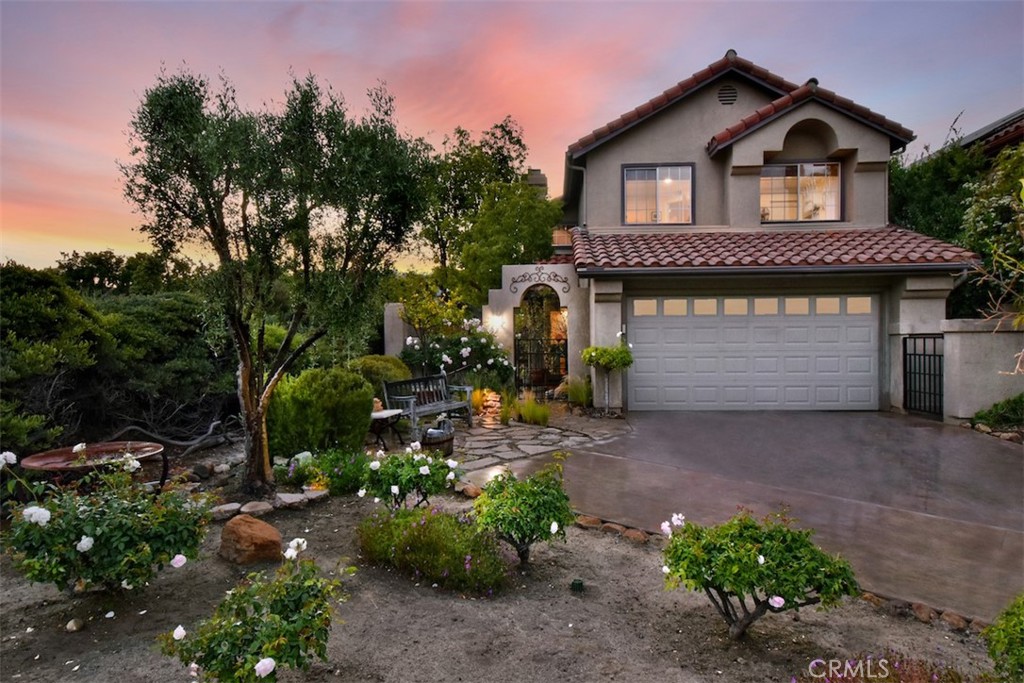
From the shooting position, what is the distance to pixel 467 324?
1377 cm

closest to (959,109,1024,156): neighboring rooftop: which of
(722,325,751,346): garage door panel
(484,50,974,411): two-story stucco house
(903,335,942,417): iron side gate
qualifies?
(484,50,974,411): two-story stucco house

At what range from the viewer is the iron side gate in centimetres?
1047

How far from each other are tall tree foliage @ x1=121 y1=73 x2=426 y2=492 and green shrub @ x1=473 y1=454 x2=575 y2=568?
8.59ft

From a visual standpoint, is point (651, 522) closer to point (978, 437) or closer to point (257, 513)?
point (257, 513)

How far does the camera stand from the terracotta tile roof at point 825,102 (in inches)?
492

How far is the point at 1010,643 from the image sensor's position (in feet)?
8.01

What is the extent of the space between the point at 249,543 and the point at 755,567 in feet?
12.7

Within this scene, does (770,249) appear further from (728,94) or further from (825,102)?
(728,94)

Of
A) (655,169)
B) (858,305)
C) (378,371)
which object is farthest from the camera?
(655,169)

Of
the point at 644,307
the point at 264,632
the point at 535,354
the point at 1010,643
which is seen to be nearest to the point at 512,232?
the point at 535,354

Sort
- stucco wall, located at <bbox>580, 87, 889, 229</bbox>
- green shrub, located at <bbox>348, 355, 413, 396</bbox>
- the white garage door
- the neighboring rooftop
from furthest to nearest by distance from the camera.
A: the neighboring rooftop → stucco wall, located at <bbox>580, 87, 889, 229</bbox> → the white garage door → green shrub, located at <bbox>348, 355, 413, 396</bbox>

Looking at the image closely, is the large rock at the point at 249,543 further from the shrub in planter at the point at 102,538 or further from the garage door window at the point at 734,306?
the garage door window at the point at 734,306

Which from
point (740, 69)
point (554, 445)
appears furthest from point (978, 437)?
point (740, 69)

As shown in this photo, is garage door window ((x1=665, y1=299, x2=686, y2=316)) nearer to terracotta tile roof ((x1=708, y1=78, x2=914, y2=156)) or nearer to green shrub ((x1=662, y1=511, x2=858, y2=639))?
terracotta tile roof ((x1=708, y1=78, x2=914, y2=156))
